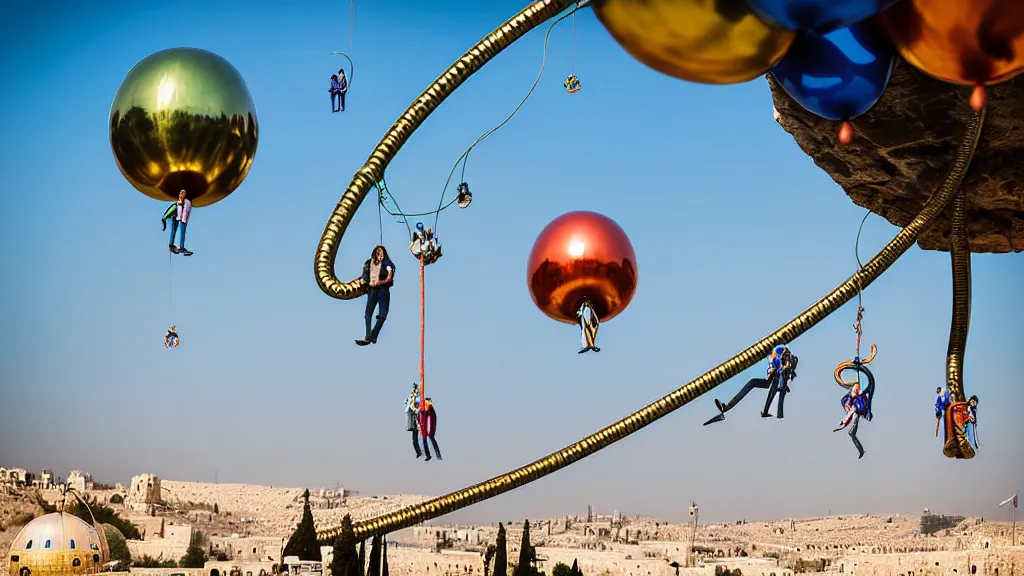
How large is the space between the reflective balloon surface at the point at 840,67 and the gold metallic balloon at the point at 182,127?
2851 millimetres

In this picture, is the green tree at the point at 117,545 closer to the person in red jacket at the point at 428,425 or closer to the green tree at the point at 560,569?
the green tree at the point at 560,569

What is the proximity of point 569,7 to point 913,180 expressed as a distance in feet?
15.1

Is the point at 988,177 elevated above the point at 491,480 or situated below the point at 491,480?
above

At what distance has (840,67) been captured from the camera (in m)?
5.18

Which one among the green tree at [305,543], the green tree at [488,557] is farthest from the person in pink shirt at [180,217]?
the green tree at [488,557]

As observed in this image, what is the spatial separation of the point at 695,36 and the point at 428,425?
10.5 feet

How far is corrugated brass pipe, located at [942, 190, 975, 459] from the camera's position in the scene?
30.3ft

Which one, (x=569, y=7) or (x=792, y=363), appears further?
(x=792, y=363)

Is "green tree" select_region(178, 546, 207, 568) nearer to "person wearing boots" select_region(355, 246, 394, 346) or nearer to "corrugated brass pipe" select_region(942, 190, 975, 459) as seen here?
"corrugated brass pipe" select_region(942, 190, 975, 459)

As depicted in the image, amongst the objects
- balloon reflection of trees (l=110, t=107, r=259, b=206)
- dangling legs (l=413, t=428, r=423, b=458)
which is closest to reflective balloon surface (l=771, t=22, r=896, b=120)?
balloon reflection of trees (l=110, t=107, r=259, b=206)

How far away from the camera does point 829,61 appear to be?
5.17 meters

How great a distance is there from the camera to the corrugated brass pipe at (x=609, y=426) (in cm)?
609

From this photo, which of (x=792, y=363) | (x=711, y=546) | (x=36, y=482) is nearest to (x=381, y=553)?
(x=792, y=363)

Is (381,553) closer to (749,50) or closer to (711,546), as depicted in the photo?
(749,50)
